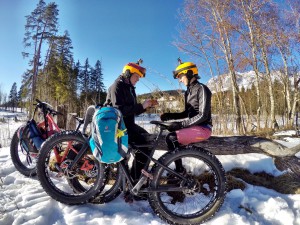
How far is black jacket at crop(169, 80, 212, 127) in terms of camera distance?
10.6ft

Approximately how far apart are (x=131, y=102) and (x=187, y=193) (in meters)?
1.53

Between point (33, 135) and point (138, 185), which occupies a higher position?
point (33, 135)

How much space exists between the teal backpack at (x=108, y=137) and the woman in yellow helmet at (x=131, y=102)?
1.57ft

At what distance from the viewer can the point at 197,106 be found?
11.6 ft

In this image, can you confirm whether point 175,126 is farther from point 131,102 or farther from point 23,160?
point 23,160

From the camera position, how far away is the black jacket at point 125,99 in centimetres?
340

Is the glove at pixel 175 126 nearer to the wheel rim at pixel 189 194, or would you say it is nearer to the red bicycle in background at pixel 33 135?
the wheel rim at pixel 189 194

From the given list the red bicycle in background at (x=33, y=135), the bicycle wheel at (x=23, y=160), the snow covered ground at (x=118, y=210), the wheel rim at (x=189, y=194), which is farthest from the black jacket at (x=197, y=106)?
the bicycle wheel at (x=23, y=160)

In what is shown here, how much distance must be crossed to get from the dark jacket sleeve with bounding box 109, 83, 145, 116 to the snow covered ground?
1260 millimetres

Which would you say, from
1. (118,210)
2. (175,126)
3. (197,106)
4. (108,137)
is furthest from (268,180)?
(108,137)

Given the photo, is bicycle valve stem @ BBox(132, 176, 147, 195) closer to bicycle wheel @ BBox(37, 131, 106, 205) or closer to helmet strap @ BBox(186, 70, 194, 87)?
bicycle wheel @ BBox(37, 131, 106, 205)

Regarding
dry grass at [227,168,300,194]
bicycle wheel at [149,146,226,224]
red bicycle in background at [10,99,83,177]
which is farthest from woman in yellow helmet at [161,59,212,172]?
red bicycle in background at [10,99,83,177]

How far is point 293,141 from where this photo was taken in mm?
5438

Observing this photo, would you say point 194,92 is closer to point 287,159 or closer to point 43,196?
point 287,159
